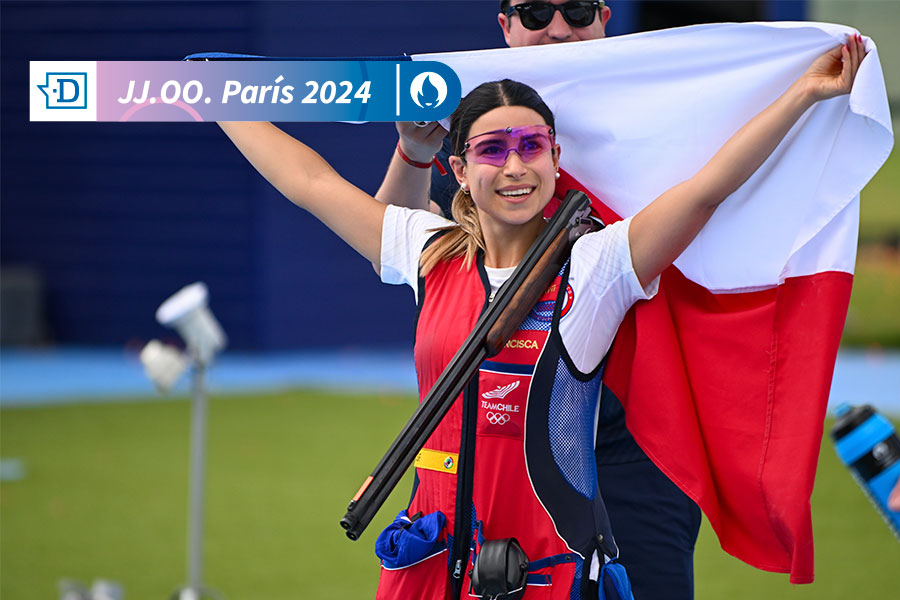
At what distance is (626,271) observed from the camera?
99.9 inches

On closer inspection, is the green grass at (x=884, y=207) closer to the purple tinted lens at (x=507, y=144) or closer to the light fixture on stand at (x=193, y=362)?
the light fixture on stand at (x=193, y=362)

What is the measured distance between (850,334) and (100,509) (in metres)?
9.61

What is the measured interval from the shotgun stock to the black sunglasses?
33.5 inches

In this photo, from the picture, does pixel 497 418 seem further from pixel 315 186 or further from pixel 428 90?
pixel 428 90

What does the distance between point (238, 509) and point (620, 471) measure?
14.8 feet

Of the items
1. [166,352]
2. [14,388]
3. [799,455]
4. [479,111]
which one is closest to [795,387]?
[799,455]

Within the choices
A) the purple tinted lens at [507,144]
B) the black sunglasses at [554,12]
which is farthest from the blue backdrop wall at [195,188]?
the purple tinted lens at [507,144]

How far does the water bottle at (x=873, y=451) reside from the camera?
2268 mm

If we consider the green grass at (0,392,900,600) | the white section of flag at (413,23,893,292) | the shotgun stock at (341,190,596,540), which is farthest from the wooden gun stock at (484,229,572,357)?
the green grass at (0,392,900,600)

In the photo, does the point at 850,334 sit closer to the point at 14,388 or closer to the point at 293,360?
the point at 293,360

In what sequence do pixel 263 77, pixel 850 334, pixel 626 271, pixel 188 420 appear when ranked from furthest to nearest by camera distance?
1. pixel 850 334
2. pixel 188 420
3. pixel 263 77
4. pixel 626 271

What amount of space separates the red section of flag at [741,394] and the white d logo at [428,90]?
714 millimetres

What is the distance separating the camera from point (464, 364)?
8.12ft
